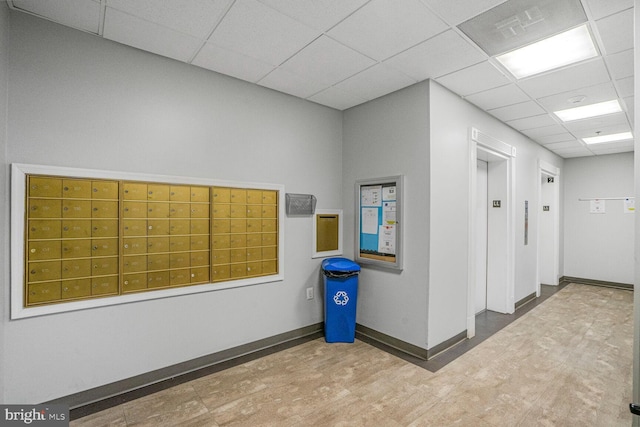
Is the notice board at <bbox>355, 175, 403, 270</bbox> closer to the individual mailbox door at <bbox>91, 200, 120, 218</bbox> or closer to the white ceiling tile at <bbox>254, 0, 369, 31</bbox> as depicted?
the white ceiling tile at <bbox>254, 0, 369, 31</bbox>

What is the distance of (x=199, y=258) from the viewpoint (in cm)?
265

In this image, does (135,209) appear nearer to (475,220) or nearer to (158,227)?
(158,227)

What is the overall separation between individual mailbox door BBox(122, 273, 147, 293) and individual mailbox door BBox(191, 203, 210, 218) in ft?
A: 2.04

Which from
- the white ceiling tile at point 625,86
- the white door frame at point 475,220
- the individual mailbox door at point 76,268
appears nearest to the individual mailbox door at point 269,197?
the individual mailbox door at point 76,268

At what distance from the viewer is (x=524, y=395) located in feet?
7.63

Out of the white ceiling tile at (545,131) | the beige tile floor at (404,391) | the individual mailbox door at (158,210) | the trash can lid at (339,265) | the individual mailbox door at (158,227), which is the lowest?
the beige tile floor at (404,391)

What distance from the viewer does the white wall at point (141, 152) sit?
195 centimetres

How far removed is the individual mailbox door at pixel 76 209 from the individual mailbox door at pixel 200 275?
894mm

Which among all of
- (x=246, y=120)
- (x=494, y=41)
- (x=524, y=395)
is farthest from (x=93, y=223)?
(x=524, y=395)

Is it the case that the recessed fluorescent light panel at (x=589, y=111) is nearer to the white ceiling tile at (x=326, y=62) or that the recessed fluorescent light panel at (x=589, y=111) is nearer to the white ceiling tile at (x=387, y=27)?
the white ceiling tile at (x=387, y=27)

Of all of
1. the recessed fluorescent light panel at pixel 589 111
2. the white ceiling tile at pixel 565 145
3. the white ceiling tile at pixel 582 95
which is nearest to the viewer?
the white ceiling tile at pixel 582 95

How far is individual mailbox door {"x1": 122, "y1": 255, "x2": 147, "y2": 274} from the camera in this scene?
90.0 inches

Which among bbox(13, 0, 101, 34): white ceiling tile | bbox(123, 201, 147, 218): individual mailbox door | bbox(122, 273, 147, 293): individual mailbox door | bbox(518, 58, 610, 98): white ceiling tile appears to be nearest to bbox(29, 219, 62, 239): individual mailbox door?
bbox(123, 201, 147, 218): individual mailbox door

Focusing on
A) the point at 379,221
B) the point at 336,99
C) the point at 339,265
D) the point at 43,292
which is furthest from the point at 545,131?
the point at 43,292
